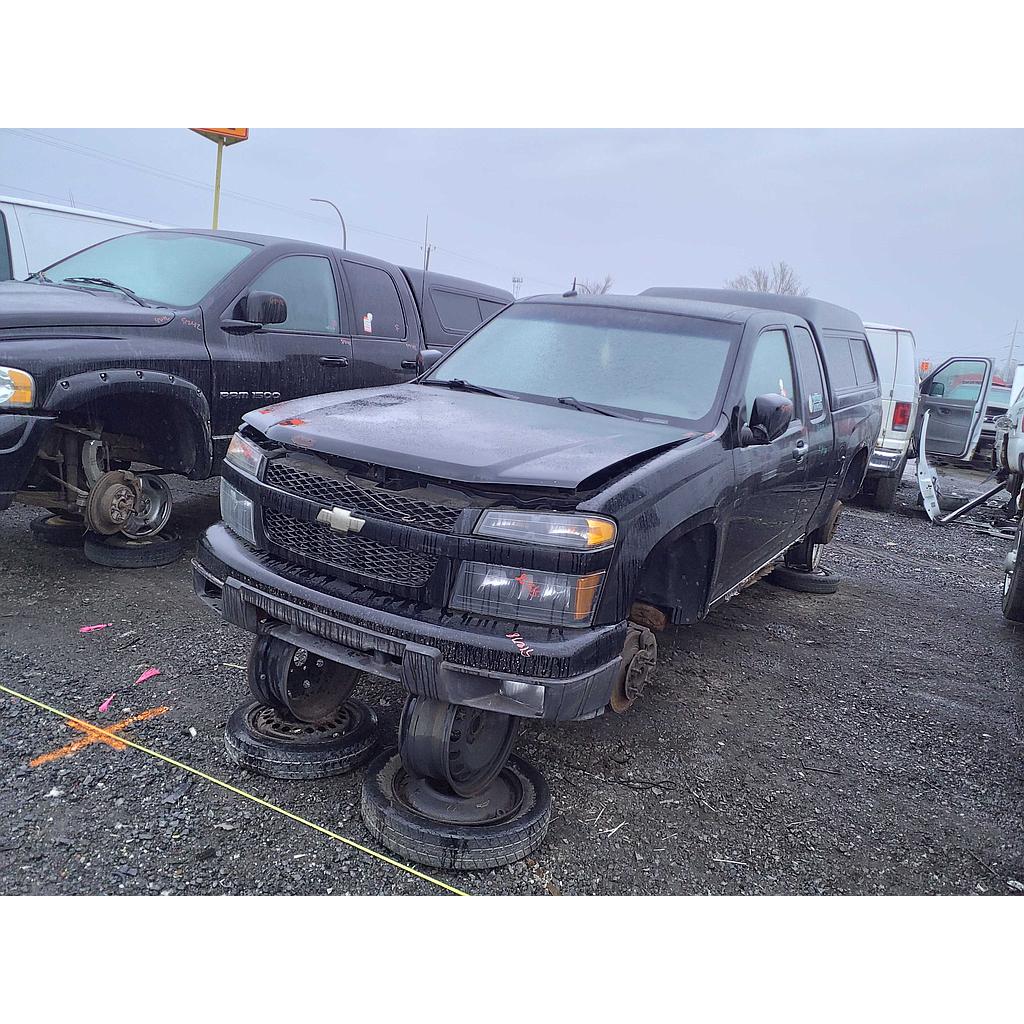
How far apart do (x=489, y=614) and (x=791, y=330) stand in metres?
2.94

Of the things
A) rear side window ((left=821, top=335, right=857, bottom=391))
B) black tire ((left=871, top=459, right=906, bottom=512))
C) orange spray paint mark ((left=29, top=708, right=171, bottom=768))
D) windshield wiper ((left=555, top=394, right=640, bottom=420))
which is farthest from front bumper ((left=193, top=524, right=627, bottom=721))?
black tire ((left=871, top=459, right=906, bottom=512))

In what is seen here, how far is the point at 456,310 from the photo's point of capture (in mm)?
7305

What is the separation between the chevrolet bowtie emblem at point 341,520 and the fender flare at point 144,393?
229cm

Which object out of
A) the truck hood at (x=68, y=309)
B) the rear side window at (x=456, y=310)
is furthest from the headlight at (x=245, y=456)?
the rear side window at (x=456, y=310)

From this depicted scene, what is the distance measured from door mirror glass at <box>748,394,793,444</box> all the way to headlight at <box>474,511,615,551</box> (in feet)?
4.43

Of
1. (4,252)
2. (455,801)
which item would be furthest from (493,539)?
(4,252)

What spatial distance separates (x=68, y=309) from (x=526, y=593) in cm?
333

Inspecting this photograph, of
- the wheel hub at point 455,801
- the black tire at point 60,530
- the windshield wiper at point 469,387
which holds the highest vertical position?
the windshield wiper at point 469,387

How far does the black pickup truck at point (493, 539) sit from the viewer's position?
2568 millimetres

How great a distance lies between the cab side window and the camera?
3905 millimetres

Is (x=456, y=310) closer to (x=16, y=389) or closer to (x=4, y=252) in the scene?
(x=16, y=389)

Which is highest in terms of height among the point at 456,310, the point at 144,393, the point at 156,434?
the point at 456,310

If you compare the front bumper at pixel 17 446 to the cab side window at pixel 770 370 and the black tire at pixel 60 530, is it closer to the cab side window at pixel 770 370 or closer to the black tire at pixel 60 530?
the black tire at pixel 60 530

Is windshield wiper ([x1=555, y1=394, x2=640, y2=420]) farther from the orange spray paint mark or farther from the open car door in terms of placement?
the open car door
